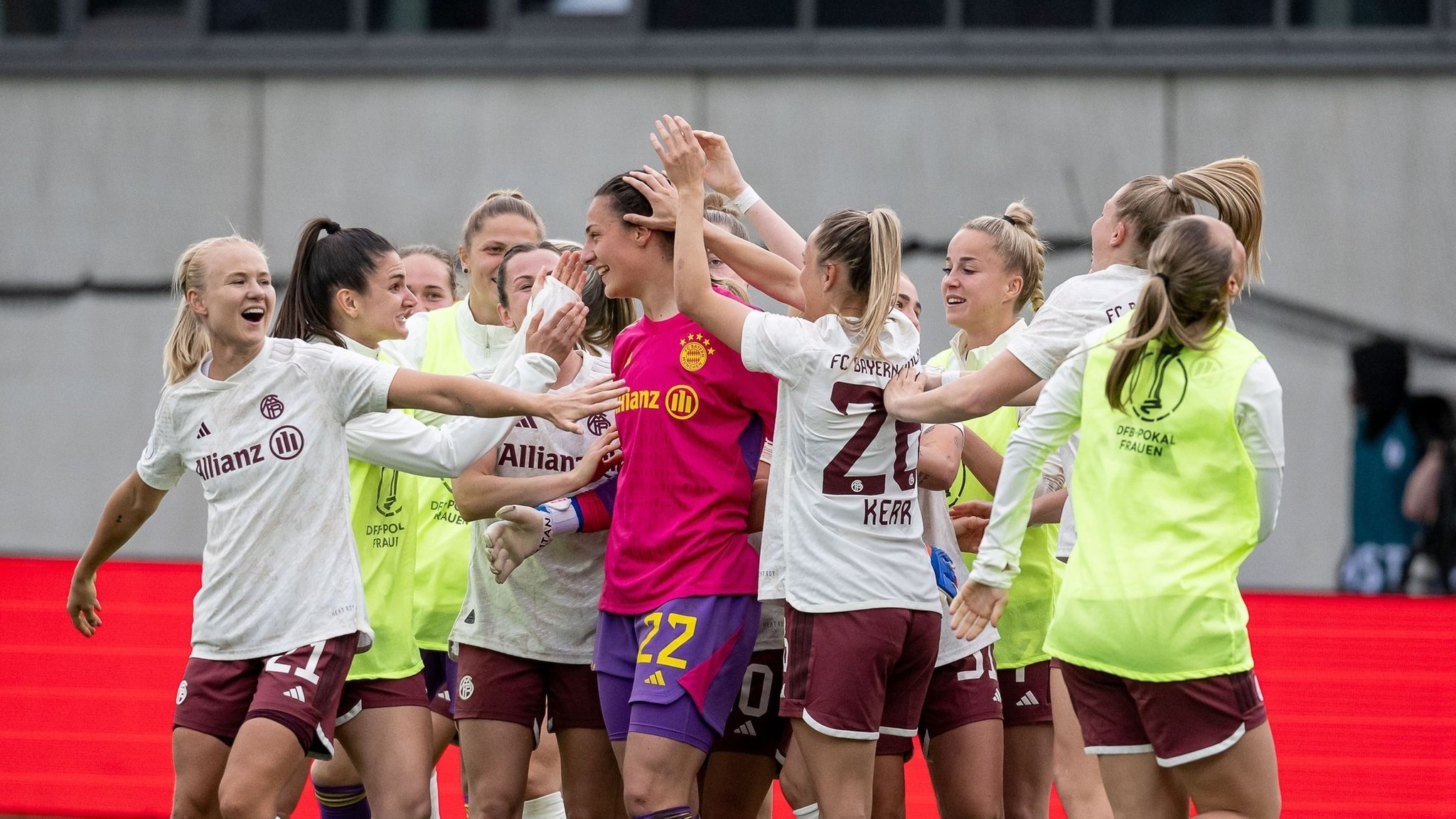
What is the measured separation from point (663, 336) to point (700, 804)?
1.47m

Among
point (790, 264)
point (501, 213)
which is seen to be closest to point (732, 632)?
point (790, 264)

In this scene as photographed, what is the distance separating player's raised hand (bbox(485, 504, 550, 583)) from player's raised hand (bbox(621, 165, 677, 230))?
2.98ft

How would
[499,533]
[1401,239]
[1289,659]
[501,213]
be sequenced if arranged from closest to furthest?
[499,533] → [501,213] → [1289,659] → [1401,239]

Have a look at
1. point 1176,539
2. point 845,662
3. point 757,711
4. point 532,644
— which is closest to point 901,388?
point 845,662

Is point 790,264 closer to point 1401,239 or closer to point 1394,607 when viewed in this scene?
point 1394,607

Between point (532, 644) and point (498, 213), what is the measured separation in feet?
6.79

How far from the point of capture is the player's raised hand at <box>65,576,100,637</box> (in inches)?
194

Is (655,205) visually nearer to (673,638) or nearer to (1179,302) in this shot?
(673,638)

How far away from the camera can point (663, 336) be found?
14.7 feet

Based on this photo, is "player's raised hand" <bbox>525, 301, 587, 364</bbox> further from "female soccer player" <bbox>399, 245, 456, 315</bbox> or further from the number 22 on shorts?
"female soccer player" <bbox>399, 245, 456, 315</bbox>

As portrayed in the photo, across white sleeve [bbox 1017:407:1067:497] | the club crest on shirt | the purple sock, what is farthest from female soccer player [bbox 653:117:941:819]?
the purple sock

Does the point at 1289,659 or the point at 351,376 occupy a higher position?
the point at 351,376

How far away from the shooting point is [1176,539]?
366 centimetres

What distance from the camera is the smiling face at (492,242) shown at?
19.4 feet
